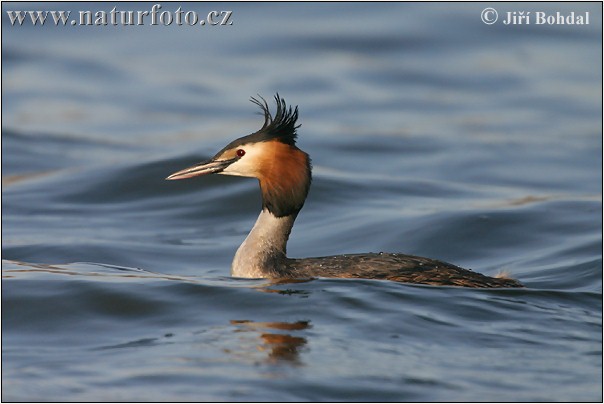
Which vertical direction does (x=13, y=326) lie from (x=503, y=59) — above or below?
below

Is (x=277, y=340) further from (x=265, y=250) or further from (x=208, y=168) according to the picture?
(x=208, y=168)

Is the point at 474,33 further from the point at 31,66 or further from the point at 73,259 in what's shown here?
the point at 73,259

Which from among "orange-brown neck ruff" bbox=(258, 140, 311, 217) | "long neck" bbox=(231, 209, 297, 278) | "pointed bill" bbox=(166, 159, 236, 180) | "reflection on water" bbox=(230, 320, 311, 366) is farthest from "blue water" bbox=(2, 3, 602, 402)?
"pointed bill" bbox=(166, 159, 236, 180)

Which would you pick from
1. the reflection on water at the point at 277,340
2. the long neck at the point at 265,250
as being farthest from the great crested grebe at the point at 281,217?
the reflection on water at the point at 277,340

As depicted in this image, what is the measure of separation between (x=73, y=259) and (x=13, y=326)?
284cm

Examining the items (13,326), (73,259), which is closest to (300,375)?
(13,326)

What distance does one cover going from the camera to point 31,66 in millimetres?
20969

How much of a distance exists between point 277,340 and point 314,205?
250 inches

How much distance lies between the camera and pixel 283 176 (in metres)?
9.31

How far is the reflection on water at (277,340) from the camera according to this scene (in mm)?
7352

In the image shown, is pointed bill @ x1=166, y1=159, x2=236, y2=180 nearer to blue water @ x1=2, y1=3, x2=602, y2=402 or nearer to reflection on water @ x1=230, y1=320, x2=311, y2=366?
blue water @ x1=2, y1=3, x2=602, y2=402

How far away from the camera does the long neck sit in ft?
30.0

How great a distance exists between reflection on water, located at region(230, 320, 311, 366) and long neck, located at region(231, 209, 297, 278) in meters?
1.05

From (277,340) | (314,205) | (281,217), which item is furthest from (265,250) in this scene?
(314,205)
